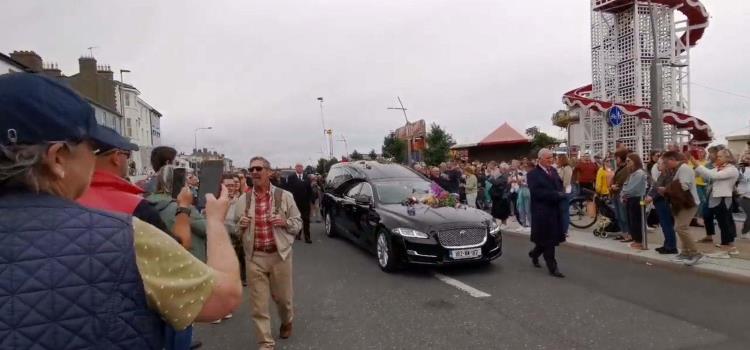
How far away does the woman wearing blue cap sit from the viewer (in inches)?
46.2

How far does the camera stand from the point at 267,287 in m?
4.66

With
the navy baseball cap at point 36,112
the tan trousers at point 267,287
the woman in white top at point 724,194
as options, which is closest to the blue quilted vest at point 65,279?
the navy baseball cap at point 36,112

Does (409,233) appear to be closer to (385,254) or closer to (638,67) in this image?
(385,254)

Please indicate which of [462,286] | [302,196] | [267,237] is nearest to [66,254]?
[267,237]

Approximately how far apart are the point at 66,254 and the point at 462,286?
6009 mm

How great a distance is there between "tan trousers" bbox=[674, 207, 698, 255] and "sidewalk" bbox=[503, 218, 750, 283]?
23cm

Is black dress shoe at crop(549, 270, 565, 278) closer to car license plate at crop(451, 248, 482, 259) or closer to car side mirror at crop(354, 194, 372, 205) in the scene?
car license plate at crop(451, 248, 482, 259)

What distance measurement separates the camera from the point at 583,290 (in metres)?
6.29

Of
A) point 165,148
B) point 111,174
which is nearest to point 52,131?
point 111,174

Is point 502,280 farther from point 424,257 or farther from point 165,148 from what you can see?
point 165,148

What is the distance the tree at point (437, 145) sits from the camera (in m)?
54.9

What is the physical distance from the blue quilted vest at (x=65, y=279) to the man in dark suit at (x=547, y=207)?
674 centimetres

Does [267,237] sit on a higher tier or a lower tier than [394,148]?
lower

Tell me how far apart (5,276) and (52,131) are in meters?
0.38
